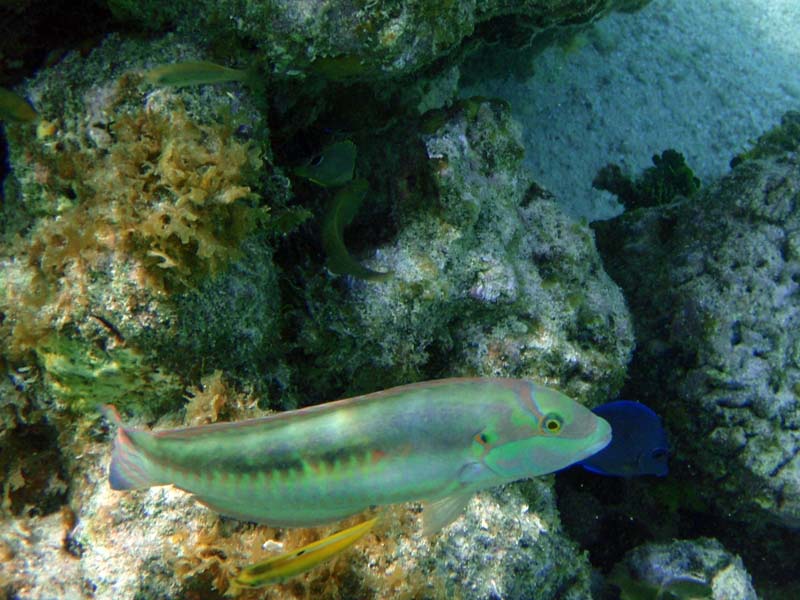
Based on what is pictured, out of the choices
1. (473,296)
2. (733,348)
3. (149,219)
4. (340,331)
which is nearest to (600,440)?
(473,296)

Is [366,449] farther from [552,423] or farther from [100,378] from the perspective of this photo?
[100,378]

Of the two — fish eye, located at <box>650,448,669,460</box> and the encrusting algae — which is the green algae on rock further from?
fish eye, located at <box>650,448,669,460</box>

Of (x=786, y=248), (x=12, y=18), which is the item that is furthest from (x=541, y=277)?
(x=12, y=18)

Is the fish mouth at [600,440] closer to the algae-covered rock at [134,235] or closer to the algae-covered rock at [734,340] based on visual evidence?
the algae-covered rock at [134,235]

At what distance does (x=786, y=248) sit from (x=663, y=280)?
95cm

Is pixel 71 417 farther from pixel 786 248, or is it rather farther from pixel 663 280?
pixel 786 248

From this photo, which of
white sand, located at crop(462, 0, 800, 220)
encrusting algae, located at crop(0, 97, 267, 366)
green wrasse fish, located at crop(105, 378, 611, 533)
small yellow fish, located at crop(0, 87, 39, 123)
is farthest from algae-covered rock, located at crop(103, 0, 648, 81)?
white sand, located at crop(462, 0, 800, 220)

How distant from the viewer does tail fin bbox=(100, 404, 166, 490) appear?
2.02m

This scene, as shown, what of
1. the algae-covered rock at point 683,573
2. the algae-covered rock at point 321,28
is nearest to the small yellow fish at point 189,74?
the algae-covered rock at point 321,28

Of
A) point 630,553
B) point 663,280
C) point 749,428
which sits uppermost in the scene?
point 663,280

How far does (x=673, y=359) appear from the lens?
446cm

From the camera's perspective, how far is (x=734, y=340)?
4281 millimetres

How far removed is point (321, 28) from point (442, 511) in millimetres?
2420

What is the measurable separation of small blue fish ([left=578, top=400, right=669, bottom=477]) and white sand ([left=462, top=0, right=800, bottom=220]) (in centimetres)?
339
